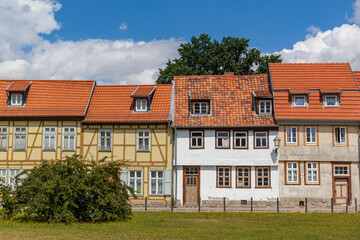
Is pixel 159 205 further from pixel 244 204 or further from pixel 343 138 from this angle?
pixel 343 138

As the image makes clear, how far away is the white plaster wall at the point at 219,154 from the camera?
3188cm

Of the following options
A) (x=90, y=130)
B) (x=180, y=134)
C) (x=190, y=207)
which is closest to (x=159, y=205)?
(x=190, y=207)

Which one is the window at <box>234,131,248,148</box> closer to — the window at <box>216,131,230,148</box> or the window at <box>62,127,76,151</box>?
the window at <box>216,131,230,148</box>

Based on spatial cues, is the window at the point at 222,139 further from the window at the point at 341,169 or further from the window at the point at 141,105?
the window at the point at 341,169

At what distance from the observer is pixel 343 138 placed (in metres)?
31.9

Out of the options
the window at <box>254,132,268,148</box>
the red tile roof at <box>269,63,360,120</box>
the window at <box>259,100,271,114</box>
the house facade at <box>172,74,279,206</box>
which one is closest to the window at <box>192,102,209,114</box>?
the house facade at <box>172,74,279,206</box>

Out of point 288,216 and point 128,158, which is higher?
point 128,158

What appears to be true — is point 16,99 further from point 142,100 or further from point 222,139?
point 222,139

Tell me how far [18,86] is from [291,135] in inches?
799

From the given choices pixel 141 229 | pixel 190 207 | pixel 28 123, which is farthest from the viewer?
pixel 28 123

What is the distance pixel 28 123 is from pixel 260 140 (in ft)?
54.1

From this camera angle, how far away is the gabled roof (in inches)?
1305

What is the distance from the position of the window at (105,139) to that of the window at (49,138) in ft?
10.9

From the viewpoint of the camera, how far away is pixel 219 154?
106 feet
